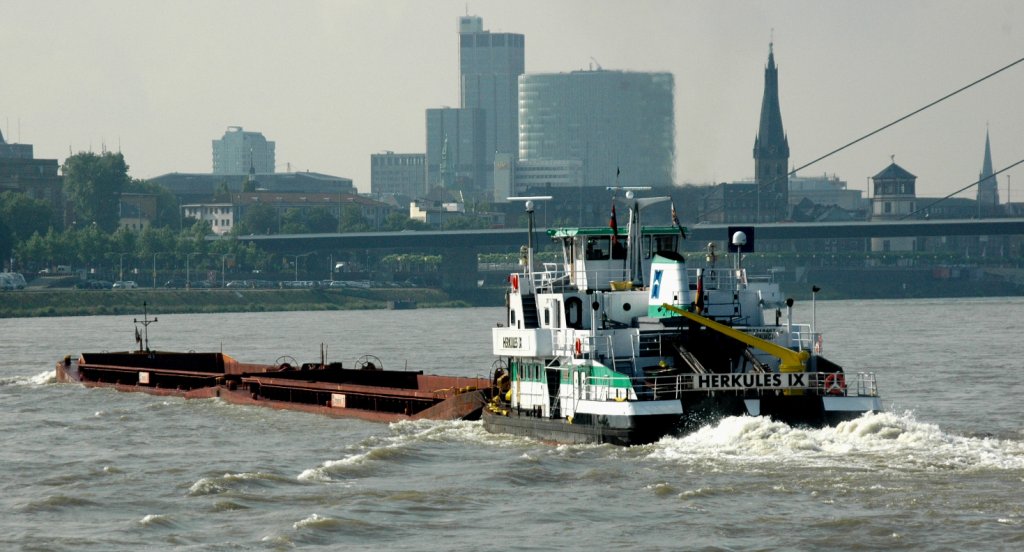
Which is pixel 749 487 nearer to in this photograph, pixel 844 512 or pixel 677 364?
pixel 844 512

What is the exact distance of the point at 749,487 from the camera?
31.4 metres

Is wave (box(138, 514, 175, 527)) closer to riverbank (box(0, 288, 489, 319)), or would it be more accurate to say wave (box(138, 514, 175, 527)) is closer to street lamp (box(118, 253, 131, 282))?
riverbank (box(0, 288, 489, 319))

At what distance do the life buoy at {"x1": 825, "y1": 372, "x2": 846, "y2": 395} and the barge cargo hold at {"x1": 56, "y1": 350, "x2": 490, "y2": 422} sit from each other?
10.0 meters

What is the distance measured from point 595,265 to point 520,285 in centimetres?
201

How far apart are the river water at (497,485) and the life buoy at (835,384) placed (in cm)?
91

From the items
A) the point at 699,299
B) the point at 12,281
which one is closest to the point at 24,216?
the point at 12,281

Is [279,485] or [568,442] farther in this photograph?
[568,442]

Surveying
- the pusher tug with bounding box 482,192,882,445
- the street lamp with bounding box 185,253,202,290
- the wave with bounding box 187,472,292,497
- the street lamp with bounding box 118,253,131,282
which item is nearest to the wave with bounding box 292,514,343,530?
the wave with bounding box 187,472,292,497

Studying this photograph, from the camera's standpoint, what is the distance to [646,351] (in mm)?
36719

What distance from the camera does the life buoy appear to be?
34906 mm

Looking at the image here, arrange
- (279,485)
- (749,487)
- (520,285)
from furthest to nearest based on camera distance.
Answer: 1. (520,285)
2. (279,485)
3. (749,487)

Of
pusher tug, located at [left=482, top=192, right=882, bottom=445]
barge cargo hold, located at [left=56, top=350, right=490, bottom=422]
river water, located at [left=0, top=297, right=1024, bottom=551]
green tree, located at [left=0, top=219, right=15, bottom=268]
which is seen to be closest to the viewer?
river water, located at [left=0, top=297, right=1024, bottom=551]

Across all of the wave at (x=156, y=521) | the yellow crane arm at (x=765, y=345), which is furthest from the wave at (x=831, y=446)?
the wave at (x=156, y=521)

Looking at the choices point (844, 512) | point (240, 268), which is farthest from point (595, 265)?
point (240, 268)
